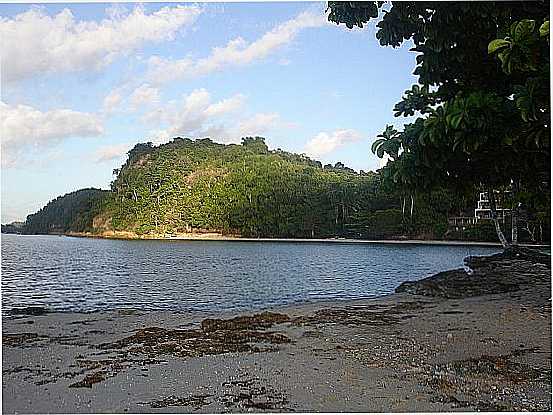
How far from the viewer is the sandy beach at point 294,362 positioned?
2.46 m

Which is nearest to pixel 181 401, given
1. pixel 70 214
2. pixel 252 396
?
pixel 252 396

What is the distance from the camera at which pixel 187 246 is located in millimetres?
13836

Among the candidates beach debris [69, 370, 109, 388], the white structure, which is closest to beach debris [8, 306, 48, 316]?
beach debris [69, 370, 109, 388]

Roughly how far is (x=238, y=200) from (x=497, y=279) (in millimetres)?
4787

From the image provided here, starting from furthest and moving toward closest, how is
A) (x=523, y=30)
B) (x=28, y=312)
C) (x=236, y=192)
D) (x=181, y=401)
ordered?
(x=236, y=192) < (x=28, y=312) < (x=181, y=401) < (x=523, y=30)

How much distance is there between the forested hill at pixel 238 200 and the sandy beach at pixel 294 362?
2304 millimetres

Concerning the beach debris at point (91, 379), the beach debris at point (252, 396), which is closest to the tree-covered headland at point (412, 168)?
the beach debris at point (252, 396)

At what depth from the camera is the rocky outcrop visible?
20.9 feet

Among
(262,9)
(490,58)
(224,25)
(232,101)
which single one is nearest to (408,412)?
(490,58)

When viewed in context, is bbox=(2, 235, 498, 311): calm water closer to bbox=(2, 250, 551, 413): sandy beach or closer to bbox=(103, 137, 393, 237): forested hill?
bbox=(103, 137, 393, 237): forested hill

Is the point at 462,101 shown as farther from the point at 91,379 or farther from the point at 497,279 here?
the point at 497,279

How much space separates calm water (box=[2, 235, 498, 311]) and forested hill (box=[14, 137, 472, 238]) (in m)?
0.57

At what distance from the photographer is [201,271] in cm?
1184

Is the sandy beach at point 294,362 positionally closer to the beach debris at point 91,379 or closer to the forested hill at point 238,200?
the beach debris at point 91,379
